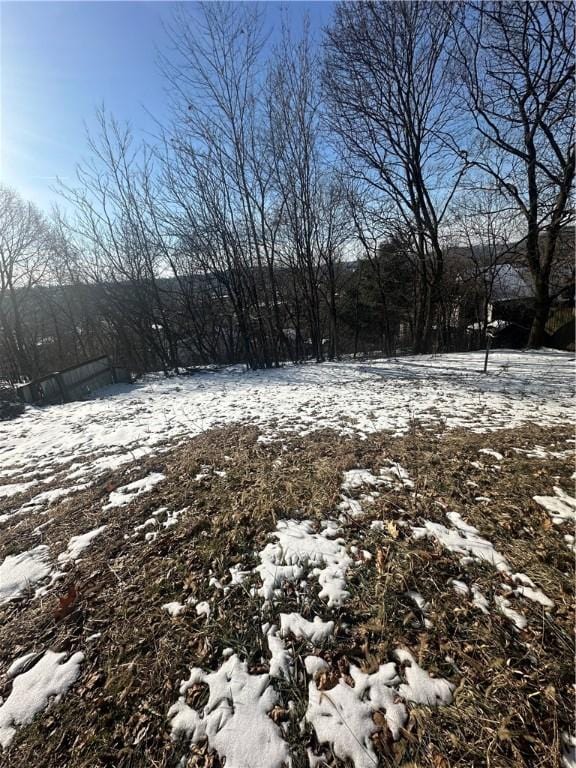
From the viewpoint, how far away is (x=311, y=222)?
44.1 feet

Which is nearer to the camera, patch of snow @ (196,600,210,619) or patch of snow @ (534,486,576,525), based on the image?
patch of snow @ (196,600,210,619)

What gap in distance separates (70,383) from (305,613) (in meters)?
10.4

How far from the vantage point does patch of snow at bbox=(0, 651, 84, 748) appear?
4.68ft

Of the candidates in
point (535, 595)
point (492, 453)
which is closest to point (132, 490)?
point (535, 595)

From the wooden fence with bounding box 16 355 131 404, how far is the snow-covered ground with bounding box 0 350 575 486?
1.01 m

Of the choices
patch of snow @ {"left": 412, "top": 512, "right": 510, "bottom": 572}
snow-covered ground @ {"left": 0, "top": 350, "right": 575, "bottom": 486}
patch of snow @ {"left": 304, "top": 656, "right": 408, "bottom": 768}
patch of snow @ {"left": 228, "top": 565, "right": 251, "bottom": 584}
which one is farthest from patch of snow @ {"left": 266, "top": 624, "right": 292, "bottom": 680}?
snow-covered ground @ {"left": 0, "top": 350, "right": 575, "bottom": 486}

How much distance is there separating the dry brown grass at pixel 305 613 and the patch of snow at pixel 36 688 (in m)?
0.06

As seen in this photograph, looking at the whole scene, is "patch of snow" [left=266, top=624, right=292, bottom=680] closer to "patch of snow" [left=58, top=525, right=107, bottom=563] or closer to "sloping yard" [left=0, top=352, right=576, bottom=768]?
"sloping yard" [left=0, top=352, right=576, bottom=768]

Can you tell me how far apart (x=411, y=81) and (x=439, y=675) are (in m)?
16.0

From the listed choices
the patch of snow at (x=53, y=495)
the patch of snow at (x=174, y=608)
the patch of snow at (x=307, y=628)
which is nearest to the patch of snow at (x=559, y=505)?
the patch of snow at (x=307, y=628)

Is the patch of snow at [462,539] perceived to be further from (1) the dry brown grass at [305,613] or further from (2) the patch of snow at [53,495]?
(2) the patch of snow at [53,495]

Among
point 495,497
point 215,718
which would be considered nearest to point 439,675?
point 215,718

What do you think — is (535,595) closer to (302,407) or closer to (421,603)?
(421,603)

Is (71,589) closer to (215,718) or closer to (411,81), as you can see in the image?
(215,718)
